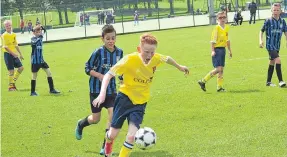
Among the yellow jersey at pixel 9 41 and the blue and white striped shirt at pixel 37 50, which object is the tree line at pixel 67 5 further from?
the blue and white striped shirt at pixel 37 50

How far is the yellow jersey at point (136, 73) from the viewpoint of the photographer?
23.4 feet

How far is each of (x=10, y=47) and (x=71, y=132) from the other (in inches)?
313

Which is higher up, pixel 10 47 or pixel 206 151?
pixel 10 47

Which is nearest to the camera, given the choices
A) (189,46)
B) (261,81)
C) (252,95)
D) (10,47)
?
(252,95)

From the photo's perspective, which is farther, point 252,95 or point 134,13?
point 134,13

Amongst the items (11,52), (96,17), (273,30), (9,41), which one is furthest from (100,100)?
(96,17)

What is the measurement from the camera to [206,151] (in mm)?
7766

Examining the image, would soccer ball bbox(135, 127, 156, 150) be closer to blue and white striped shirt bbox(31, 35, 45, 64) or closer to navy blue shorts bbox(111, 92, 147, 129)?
navy blue shorts bbox(111, 92, 147, 129)

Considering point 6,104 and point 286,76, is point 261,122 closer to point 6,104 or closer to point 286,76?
point 286,76

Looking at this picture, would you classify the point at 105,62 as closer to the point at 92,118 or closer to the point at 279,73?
the point at 92,118

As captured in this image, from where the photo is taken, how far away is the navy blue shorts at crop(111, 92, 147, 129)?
719 cm

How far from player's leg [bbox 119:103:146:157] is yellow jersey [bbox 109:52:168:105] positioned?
99 mm

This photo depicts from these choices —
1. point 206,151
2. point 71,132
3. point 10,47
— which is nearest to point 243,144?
point 206,151

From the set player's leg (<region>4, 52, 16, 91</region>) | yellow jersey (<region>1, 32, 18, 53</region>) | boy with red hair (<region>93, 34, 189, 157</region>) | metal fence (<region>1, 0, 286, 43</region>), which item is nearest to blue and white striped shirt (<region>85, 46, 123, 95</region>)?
boy with red hair (<region>93, 34, 189, 157</region>)
